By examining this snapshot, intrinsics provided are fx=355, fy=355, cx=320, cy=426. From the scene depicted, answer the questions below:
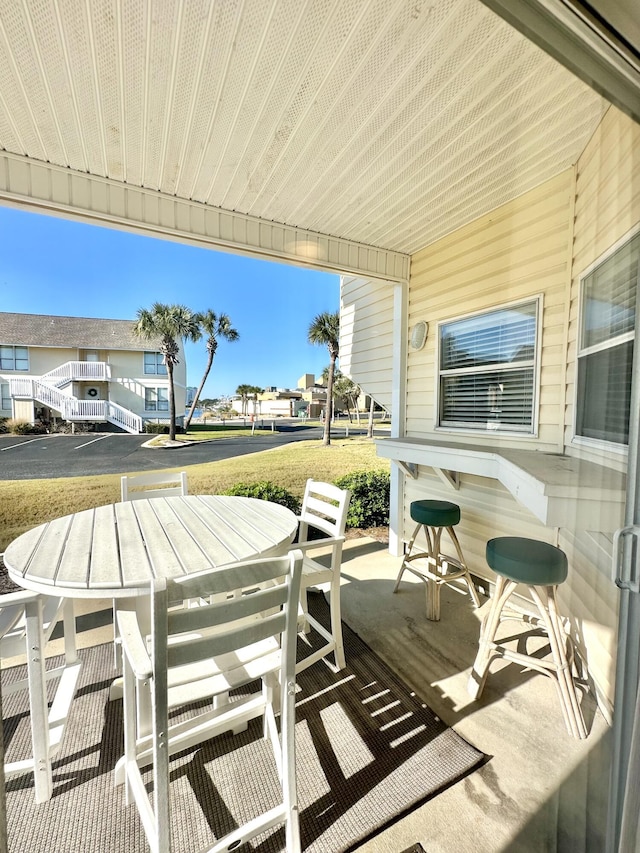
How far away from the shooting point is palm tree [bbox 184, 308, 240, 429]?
2840 mm

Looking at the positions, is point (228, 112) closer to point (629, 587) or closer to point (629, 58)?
point (629, 58)

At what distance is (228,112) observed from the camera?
1616 mm

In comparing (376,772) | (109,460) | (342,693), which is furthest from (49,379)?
(376,772)

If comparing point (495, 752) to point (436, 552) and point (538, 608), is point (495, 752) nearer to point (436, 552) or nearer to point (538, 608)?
point (538, 608)

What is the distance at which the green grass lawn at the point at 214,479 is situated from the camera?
2422 mm

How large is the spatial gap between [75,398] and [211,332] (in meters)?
1.10

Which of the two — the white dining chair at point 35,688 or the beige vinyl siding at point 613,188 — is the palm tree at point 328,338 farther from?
the white dining chair at point 35,688

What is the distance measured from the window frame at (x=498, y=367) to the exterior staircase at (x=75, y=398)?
2484 millimetres

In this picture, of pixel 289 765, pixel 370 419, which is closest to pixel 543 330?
pixel 370 419

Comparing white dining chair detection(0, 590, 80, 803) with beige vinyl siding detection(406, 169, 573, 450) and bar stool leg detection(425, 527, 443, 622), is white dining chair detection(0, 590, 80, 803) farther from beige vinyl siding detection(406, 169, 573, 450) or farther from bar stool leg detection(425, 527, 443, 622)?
beige vinyl siding detection(406, 169, 573, 450)

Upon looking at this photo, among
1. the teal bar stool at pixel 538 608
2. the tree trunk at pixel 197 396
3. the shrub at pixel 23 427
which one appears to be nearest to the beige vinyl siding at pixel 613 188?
the teal bar stool at pixel 538 608

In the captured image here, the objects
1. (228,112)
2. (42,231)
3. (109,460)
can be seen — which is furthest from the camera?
(109,460)

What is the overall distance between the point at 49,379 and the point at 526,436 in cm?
326

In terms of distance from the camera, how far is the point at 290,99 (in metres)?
1.56
